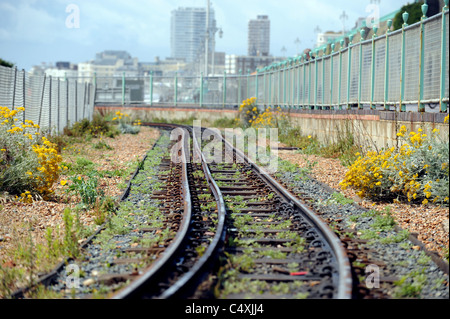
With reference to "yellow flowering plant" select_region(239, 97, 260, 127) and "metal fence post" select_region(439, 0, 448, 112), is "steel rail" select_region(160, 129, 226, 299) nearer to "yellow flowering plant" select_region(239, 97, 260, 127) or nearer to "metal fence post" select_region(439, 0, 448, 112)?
"metal fence post" select_region(439, 0, 448, 112)

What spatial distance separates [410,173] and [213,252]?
4.39m

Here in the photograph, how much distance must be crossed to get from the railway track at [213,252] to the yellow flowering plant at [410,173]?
4.61ft

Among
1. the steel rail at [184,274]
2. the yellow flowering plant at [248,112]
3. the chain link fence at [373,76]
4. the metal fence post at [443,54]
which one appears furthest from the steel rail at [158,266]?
the yellow flowering plant at [248,112]

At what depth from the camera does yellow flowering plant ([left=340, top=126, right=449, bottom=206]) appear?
8.76 metres

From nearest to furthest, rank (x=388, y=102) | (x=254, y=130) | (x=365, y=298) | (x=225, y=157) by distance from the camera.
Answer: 1. (x=365, y=298)
2. (x=388, y=102)
3. (x=225, y=157)
4. (x=254, y=130)

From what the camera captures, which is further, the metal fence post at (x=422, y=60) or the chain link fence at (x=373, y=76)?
the metal fence post at (x=422, y=60)

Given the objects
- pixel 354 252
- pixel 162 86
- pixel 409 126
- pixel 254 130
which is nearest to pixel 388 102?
pixel 409 126

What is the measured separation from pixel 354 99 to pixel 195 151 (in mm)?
4729

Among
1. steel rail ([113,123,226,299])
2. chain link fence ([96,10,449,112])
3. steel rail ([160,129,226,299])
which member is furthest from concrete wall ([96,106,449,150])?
steel rail ([113,123,226,299])

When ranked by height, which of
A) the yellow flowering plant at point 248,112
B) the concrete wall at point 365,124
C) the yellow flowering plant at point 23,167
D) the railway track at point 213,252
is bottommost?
the railway track at point 213,252

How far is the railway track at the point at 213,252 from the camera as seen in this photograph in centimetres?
529

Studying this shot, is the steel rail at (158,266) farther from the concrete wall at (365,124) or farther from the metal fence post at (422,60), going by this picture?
the metal fence post at (422,60)

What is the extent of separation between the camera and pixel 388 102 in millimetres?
13742
